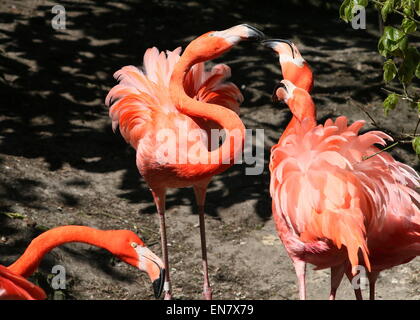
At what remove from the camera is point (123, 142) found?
298 inches

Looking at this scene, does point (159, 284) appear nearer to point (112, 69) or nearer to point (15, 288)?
point (15, 288)

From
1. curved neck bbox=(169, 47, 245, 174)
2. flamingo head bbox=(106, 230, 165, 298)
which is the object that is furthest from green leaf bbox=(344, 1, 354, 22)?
flamingo head bbox=(106, 230, 165, 298)

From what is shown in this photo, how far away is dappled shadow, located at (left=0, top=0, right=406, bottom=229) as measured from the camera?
279 inches

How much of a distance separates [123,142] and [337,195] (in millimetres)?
3855

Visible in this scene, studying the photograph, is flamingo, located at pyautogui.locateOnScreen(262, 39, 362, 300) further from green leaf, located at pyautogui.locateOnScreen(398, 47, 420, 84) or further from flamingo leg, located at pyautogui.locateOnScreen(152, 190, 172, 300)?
flamingo leg, located at pyautogui.locateOnScreen(152, 190, 172, 300)

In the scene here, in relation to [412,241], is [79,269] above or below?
below

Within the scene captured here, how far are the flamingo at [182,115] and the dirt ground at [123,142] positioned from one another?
643 millimetres

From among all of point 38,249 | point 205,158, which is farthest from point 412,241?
point 38,249

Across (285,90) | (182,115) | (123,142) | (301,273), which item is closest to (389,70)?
(285,90)

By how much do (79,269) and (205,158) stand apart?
1.49m

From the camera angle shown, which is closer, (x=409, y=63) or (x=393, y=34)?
(x=393, y=34)

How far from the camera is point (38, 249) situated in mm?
3900

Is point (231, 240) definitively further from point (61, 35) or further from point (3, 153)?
point (61, 35)

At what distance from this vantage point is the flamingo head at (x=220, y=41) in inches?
180
